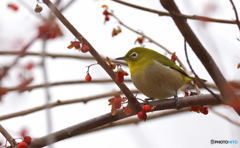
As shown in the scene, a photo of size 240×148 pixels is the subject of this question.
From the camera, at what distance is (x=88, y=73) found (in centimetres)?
355

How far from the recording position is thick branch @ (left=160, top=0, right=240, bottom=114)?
2.51m

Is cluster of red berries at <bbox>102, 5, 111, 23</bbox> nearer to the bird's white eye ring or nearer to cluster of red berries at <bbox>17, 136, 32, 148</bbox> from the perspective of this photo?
the bird's white eye ring

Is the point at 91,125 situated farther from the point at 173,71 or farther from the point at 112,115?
the point at 173,71

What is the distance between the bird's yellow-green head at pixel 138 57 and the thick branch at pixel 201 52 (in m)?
2.40

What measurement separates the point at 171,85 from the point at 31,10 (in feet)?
8.10

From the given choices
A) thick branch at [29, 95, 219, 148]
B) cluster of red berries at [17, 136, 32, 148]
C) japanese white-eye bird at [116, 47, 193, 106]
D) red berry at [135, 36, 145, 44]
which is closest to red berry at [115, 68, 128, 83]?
thick branch at [29, 95, 219, 148]

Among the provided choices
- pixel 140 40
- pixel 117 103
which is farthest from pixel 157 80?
pixel 117 103

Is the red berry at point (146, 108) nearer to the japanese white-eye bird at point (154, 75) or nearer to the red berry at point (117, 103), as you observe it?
the red berry at point (117, 103)

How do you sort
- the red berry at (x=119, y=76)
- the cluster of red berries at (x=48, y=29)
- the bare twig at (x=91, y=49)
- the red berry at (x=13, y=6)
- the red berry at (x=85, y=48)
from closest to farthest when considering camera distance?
the bare twig at (x=91, y=49) < the cluster of red berries at (x=48, y=29) < the red berry at (x=85, y=48) < the red berry at (x=119, y=76) < the red berry at (x=13, y=6)

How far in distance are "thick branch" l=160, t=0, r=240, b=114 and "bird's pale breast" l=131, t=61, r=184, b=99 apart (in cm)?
206

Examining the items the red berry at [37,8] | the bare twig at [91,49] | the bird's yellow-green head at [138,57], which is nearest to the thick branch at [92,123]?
the bare twig at [91,49]

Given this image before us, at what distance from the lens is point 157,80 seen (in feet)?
16.2

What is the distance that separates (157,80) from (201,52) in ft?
7.39

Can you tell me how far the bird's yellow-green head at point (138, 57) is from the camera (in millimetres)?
5273
